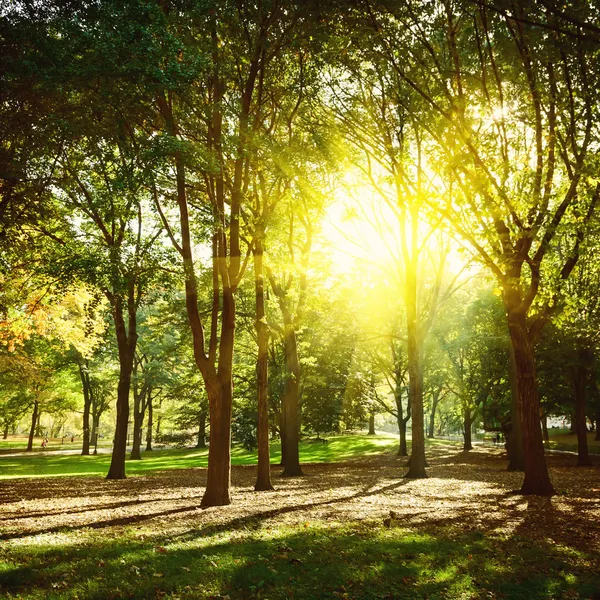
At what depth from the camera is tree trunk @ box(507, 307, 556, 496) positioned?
13.8 meters

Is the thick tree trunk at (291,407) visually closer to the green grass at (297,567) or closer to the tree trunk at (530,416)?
the tree trunk at (530,416)

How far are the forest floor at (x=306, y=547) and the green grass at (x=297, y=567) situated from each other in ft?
0.07

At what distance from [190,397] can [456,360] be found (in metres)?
23.6

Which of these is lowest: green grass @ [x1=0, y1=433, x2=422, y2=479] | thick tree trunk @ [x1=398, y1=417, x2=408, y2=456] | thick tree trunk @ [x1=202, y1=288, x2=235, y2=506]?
green grass @ [x1=0, y1=433, x2=422, y2=479]

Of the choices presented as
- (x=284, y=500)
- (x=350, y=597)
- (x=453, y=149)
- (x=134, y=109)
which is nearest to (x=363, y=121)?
(x=453, y=149)

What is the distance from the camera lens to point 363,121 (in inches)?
746

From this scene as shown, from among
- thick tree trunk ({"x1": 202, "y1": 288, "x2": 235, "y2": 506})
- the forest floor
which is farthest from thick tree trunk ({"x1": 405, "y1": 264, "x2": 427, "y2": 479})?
thick tree trunk ({"x1": 202, "y1": 288, "x2": 235, "y2": 506})

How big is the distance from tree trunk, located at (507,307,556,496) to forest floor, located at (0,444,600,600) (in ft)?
2.32

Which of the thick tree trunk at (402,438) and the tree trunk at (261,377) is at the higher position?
the tree trunk at (261,377)

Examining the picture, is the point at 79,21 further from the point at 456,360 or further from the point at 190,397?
the point at 456,360

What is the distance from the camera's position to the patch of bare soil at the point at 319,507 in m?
9.71

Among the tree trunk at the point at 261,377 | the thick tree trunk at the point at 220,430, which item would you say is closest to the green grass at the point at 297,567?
the thick tree trunk at the point at 220,430

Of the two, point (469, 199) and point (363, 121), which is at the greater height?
point (363, 121)

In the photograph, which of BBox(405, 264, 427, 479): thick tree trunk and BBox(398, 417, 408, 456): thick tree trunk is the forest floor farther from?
BBox(398, 417, 408, 456): thick tree trunk
